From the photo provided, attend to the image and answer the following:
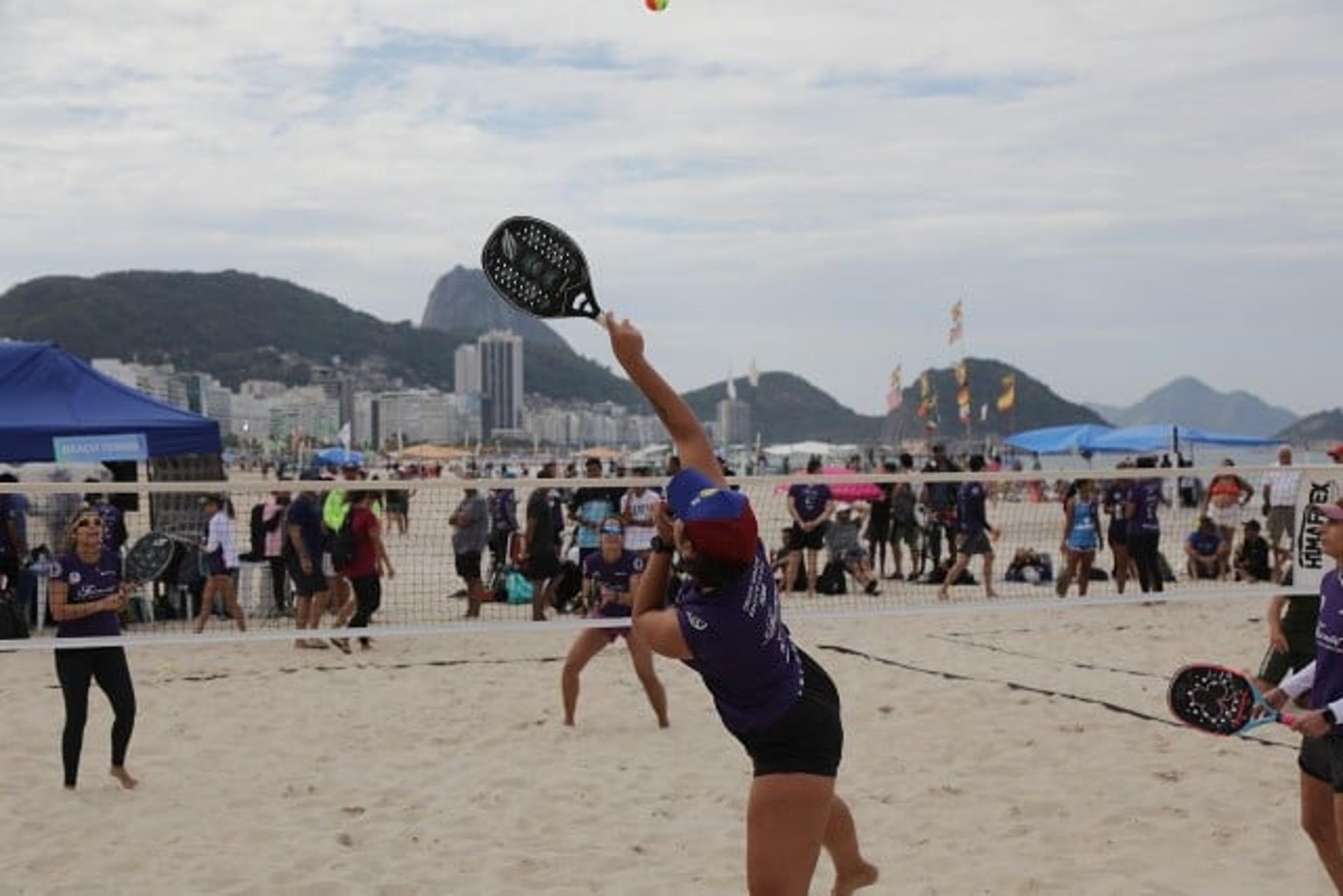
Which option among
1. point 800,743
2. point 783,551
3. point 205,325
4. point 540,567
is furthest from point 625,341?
point 205,325

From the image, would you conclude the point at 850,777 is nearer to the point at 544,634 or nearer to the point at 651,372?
the point at 651,372

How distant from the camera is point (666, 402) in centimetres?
368

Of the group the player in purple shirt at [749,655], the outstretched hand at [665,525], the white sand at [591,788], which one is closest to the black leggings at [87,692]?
the white sand at [591,788]

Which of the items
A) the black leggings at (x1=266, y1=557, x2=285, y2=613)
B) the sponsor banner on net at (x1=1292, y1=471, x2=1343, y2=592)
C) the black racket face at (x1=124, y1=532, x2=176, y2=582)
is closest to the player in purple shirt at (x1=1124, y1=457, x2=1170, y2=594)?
the sponsor banner on net at (x1=1292, y1=471, x2=1343, y2=592)

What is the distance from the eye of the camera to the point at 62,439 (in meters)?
13.5

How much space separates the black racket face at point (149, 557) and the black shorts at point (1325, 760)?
277 inches

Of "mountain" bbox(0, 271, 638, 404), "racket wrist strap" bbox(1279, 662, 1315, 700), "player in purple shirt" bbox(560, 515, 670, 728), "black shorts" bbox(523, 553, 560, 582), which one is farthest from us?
"mountain" bbox(0, 271, 638, 404)

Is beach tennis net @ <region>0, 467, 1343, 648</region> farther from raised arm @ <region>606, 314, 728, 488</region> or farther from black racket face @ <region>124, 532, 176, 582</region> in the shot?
raised arm @ <region>606, 314, 728, 488</region>

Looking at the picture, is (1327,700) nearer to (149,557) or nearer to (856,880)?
(856,880)

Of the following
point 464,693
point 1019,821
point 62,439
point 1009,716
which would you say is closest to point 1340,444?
point 1009,716

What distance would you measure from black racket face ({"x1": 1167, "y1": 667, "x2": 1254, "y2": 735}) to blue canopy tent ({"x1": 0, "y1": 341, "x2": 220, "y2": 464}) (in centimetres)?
1165

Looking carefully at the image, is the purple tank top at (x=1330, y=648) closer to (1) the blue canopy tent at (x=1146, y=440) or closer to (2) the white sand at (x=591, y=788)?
(2) the white sand at (x=591, y=788)

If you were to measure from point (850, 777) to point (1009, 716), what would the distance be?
1647 mm

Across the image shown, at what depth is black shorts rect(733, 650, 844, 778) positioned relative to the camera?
3.61m
